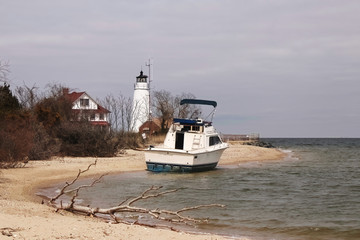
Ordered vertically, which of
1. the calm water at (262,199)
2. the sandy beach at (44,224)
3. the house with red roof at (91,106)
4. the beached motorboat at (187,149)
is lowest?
the calm water at (262,199)

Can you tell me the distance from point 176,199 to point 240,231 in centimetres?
627

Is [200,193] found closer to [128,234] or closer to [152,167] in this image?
[152,167]

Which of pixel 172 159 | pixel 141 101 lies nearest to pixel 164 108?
pixel 141 101

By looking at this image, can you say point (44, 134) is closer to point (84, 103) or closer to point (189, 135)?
point (189, 135)

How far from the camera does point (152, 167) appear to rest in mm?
30234

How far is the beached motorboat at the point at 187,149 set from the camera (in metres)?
29.7

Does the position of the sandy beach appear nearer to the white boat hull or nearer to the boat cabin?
the white boat hull

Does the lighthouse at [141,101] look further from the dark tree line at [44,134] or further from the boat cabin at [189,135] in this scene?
the boat cabin at [189,135]

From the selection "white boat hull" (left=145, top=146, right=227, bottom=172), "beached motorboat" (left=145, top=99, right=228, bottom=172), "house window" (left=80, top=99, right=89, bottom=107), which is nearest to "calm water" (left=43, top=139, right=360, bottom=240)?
"white boat hull" (left=145, top=146, right=227, bottom=172)

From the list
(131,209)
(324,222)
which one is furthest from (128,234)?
(324,222)

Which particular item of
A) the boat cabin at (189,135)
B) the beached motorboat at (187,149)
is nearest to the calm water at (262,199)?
the beached motorboat at (187,149)

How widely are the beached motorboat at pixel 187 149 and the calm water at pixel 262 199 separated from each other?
0.61m

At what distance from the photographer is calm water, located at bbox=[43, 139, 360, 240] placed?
550 inches

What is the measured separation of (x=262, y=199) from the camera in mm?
20266
